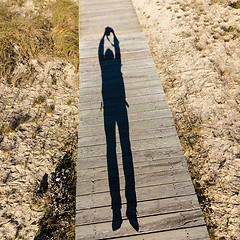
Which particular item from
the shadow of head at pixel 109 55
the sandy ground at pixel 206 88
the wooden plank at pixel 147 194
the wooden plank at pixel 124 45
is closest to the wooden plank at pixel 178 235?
the wooden plank at pixel 147 194

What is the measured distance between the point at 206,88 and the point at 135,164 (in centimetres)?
420

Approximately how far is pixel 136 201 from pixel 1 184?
4.12 meters

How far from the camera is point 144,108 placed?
5.23 metres

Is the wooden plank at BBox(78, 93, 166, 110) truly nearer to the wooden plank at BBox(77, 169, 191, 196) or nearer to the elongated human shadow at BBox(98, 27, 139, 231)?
the elongated human shadow at BBox(98, 27, 139, 231)

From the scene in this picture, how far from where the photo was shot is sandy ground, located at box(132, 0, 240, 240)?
4508 mm

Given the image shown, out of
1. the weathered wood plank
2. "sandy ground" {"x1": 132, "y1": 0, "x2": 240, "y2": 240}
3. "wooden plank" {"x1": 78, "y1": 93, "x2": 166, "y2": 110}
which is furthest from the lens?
"wooden plank" {"x1": 78, "y1": 93, "x2": 166, "y2": 110}

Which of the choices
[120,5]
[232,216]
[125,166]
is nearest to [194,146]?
[232,216]

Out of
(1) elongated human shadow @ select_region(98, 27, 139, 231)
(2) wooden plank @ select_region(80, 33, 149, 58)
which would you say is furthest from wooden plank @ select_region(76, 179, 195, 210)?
(2) wooden plank @ select_region(80, 33, 149, 58)

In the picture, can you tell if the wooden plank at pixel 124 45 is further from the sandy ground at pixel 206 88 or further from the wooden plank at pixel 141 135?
the wooden plank at pixel 141 135

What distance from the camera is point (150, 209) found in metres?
3.73

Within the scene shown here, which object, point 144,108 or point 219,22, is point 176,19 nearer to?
point 219,22

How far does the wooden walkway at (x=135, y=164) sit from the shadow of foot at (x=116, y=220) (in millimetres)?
18

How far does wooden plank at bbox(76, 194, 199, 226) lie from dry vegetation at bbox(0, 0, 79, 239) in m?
1.16

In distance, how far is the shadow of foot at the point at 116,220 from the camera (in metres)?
3.57
